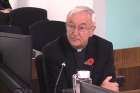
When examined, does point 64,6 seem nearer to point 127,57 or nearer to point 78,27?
point 127,57

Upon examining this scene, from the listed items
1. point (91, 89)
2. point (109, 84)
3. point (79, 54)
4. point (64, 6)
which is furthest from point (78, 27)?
point (64, 6)

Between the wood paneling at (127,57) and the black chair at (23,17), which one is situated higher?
the black chair at (23,17)

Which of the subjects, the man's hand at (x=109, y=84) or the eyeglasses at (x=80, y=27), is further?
the eyeglasses at (x=80, y=27)

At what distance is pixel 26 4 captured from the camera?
21.8ft

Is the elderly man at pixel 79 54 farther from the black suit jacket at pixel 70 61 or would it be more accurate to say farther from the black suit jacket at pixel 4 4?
the black suit jacket at pixel 4 4

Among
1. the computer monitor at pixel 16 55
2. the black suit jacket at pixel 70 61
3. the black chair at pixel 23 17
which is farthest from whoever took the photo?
the black chair at pixel 23 17

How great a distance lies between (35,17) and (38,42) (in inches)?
59.7

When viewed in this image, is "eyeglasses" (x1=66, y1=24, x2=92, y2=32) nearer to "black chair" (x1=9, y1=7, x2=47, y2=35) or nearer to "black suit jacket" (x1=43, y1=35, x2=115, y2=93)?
"black suit jacket" (x1=43, y1=35, x2=115, y2=93)

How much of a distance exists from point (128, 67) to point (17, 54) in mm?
1948

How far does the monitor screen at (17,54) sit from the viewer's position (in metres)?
1.57

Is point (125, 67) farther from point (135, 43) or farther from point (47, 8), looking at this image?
point (47, 8)

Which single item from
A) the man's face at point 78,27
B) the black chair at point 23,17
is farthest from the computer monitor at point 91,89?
the black chair at point 23,17

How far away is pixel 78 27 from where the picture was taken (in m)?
2.31

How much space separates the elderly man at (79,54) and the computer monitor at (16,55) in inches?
25.6
